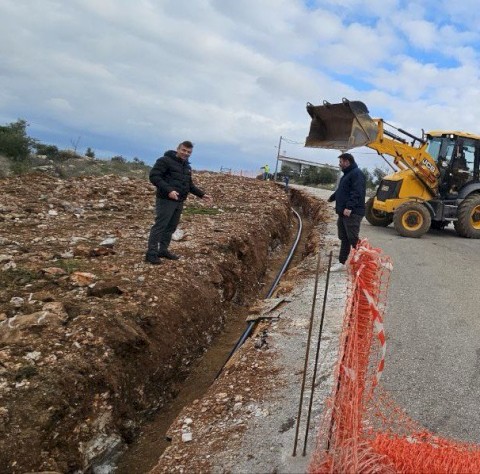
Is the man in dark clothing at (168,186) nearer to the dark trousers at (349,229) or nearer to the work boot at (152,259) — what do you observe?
the work boot at (152,259)

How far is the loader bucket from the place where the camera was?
10.3 meters

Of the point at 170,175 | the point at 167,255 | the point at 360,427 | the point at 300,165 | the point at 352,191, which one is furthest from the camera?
the point at 300,165

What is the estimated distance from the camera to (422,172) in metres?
11.0

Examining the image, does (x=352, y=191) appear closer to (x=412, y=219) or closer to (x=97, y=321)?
(x=97, y=321)

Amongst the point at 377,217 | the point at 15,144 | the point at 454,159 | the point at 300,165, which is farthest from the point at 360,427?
the point at 300,165

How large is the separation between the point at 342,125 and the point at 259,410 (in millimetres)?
8392

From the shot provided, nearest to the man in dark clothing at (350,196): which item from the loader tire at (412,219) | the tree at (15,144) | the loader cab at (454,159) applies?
the loader tire at (412,219)

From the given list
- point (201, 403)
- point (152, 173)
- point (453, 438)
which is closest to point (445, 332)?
point (453, 438)

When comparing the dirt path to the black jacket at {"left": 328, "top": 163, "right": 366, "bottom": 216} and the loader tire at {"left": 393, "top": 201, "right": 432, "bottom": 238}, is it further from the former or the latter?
the loader tire at {"left": 393, "top": 201, "right": 432, "bottom": 238}

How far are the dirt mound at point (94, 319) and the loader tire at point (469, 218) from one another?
5.28 meters

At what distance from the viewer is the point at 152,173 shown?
19.7ft

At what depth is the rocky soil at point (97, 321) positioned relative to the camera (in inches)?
147

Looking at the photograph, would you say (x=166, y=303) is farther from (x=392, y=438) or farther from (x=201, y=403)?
(x=392, y=438)

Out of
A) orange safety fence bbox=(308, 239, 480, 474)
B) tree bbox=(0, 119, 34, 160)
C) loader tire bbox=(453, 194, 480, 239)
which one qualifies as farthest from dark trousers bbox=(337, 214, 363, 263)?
tree bbox=(0, 119, 34, 160)
